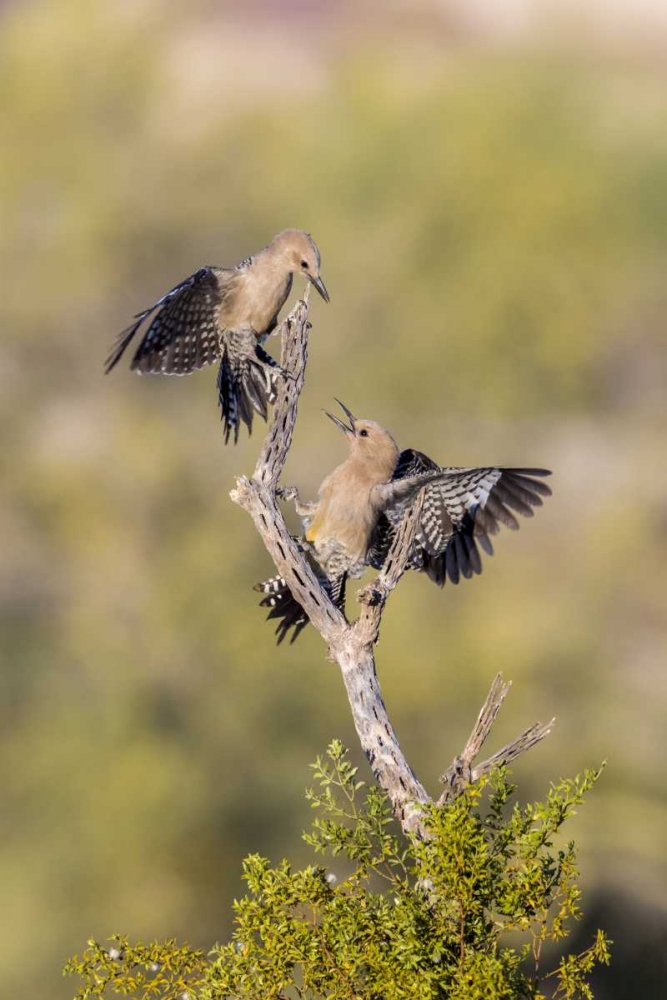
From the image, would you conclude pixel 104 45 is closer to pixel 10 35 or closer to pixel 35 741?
pixel 10 35

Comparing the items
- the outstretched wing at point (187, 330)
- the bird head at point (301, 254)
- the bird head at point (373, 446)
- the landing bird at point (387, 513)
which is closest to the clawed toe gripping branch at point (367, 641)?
the landing bird at point (387, 513)

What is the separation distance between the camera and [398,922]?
3986mm

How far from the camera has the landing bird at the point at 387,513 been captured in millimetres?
5734

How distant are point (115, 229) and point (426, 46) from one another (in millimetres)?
5768

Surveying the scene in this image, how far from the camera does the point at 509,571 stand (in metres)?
15.1

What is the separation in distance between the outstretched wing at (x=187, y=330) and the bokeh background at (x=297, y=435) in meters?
7.23

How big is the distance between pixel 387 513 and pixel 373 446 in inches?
12.6

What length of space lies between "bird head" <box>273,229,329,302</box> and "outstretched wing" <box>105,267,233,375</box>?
16.1 inches

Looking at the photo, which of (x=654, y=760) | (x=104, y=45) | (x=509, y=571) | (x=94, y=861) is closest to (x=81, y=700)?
(x=94, y=861)

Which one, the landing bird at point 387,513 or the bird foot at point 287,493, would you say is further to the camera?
the landing bird at point 387,513

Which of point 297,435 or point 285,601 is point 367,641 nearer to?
point 285,601

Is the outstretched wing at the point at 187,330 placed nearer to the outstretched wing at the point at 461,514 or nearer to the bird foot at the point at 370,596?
the outstretched wing at the point at 461,514

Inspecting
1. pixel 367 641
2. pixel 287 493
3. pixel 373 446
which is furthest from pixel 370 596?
pixel 373 446

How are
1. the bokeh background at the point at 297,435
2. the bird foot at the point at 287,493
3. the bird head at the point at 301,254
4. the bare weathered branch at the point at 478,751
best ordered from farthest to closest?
the bokeh background at the point at 297,435 < the bird head at the point at 301,254 < the bird foot at the point at 287,493 < the bare weathered branch at the point at 478,751
